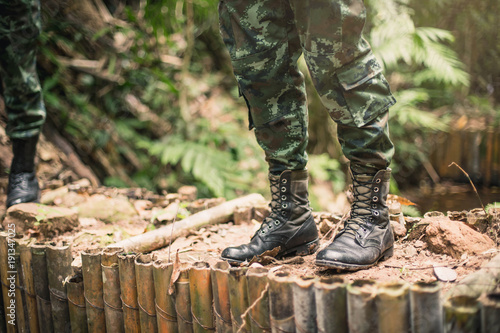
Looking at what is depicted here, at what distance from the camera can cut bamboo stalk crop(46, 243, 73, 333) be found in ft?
5.50

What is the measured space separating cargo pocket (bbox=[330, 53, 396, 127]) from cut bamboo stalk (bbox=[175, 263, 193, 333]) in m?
0.80

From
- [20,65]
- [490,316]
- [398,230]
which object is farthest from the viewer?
[20,65]

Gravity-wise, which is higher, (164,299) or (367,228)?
(367,228)

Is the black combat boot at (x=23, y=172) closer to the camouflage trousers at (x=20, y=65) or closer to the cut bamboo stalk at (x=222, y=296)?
the camouflage trousers at (x=20, y=65)

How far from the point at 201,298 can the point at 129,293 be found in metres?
0.35

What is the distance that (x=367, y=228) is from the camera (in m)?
1.47

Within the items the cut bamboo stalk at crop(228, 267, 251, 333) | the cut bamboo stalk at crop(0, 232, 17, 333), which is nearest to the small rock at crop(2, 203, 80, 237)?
the cut bamboo stalk at crop(0, 232, 17, 333)

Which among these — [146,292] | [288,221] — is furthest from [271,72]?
[146,292]

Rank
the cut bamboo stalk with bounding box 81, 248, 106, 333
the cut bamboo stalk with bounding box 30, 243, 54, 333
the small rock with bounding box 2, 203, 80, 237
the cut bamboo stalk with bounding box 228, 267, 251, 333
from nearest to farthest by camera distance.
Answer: the cut bamboo stalk with bounding box 228, 267, 251, 333 < the cut bamboo stalk with bounding box 81, 248, 106, 333 < the cut bamboo stalk with bounding box 30, 243, 54, 333 < the small rock with bounding box 2, 203, 80, 237

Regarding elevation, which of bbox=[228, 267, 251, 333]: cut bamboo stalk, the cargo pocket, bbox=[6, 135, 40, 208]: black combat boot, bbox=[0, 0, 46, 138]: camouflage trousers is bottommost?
bbox=[228, 267, 251, 333]: cut bamboo stalk

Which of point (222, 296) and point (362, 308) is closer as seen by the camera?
point (362, 308)

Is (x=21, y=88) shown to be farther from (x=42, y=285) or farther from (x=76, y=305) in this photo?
(x=76, y=305)

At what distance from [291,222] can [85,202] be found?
1.67m

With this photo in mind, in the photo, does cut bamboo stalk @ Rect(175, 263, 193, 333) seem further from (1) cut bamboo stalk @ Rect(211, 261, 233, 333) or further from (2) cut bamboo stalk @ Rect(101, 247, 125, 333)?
(2) cut bamboo stalk @ Rect(101, 247, 125, 333)
